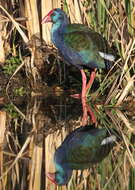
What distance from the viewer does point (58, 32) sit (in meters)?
7.46

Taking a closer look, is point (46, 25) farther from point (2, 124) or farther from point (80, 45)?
point (2, 124)

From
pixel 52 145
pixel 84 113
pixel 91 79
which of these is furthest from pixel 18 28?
pixel 52 145

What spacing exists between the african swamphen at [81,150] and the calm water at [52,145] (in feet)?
0.15

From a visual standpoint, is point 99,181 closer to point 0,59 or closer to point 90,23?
point 90,23

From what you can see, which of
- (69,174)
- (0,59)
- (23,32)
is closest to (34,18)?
(23,32)

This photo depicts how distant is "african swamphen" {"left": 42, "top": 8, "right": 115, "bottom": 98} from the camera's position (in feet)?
23.7

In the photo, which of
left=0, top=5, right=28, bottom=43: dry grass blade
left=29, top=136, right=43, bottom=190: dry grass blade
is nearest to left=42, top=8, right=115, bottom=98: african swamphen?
left=0, top=5, right=28, bottom=43: dry grass blade

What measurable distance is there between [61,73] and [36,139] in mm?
2539

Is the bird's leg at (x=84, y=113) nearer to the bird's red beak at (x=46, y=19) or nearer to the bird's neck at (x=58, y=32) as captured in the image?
the bird's neck at (x=58, y=32)

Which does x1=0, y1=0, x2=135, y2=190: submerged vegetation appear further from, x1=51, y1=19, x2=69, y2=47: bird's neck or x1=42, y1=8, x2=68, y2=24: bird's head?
x1=51, y1=19, x2=69, y2=47: bird's neck

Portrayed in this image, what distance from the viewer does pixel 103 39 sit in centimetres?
725

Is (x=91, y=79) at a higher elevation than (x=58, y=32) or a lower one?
lower

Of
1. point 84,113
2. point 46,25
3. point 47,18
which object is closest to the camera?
point 84,113

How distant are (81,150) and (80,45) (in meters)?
2.08
